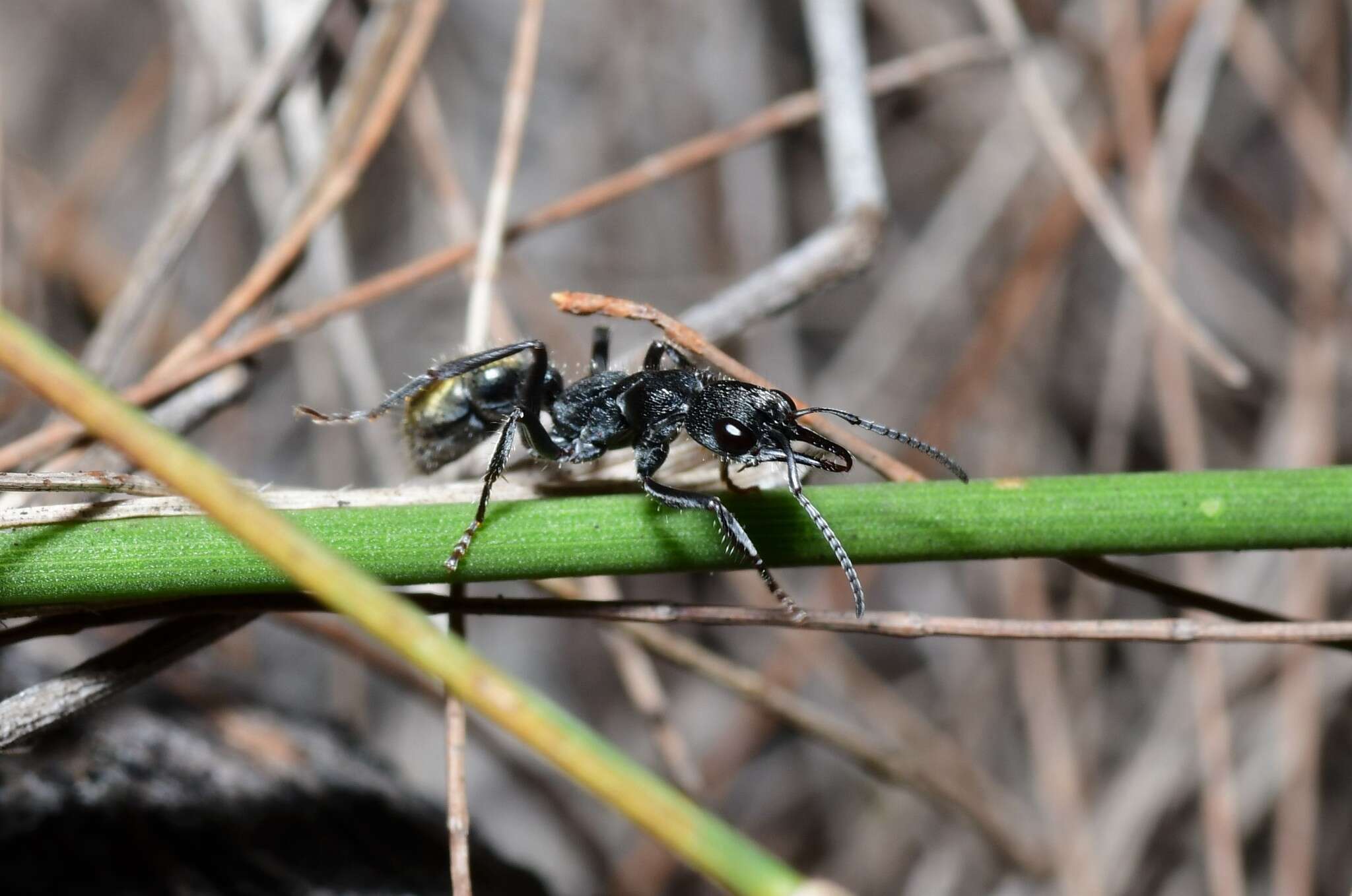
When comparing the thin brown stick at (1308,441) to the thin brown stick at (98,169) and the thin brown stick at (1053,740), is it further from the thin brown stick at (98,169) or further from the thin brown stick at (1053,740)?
the thin brown stick at (98,169)

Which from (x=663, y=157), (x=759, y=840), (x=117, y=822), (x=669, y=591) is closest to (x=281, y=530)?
(x=117, y=822)

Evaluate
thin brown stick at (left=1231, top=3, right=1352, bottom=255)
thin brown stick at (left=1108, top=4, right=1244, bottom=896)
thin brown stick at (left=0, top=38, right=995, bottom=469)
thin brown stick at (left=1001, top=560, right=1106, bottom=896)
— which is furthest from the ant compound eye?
thin brown stick at (left=1231, top=3, right=1352, bottom=255)

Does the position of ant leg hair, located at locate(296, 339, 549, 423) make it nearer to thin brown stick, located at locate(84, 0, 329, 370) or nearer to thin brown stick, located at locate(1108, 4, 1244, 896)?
thin brown stick, located at locate(84, 0, 329, 370)

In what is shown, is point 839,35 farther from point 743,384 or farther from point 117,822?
point 117,822

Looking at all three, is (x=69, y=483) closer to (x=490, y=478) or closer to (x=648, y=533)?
(x=490, y=478)

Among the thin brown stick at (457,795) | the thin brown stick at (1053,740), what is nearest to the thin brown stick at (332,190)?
the thin brown stick at (457,795)
